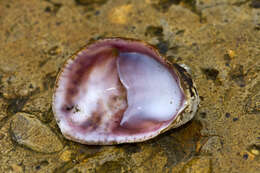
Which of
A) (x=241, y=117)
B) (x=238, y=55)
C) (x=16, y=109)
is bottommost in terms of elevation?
(x=16, y=109)

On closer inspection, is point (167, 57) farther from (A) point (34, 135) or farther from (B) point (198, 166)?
(A) point (34, 135)

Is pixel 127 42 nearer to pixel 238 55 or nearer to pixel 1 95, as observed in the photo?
pixel 238 55

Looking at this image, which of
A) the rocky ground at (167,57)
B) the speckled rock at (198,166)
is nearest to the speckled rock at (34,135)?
the rocky ground at (167,57)

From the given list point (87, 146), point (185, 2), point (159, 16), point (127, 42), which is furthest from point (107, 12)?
point (87, 146)

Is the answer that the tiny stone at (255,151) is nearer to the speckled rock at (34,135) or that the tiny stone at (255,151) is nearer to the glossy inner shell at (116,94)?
the glossy inner shell at (116,94)

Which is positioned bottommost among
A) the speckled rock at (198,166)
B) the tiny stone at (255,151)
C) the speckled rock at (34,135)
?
the speckled rock at (34,135)

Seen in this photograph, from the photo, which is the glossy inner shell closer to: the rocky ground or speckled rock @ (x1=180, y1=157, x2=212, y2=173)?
the rocky ground

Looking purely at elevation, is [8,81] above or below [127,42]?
below

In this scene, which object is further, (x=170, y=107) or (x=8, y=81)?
(x=8, y=81)
